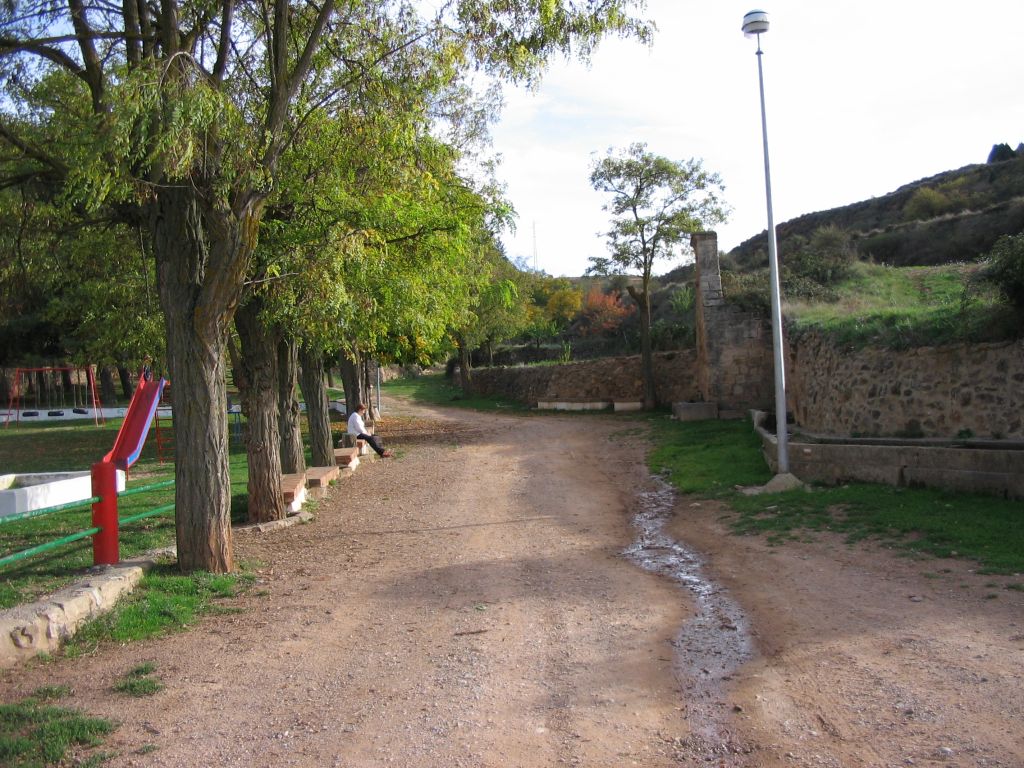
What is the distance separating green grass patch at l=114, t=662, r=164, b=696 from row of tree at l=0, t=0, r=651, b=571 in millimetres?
2424

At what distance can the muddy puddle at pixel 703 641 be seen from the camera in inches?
176

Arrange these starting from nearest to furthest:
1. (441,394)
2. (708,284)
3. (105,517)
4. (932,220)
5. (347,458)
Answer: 1. (105,517)
2. (347,458)
3. (708,284)
4. (932,220)
5. (441,394)

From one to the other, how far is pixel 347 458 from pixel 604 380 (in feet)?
42.9

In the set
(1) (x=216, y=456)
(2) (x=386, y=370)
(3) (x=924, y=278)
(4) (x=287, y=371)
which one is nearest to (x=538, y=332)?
(2) (x=386, y=370)

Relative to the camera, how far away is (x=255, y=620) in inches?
262

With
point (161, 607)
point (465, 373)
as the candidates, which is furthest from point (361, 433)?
point (465, 373)

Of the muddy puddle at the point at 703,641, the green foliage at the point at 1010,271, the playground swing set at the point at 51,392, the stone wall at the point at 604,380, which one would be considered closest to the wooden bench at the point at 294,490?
the muddy puddle at the point at 703,641

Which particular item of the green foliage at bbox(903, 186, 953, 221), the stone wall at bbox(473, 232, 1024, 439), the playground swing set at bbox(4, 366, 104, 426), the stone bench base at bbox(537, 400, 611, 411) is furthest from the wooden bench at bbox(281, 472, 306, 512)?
the green foliage at bbox(903, 186, 953, 221)

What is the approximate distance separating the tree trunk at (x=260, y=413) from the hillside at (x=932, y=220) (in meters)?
18.4

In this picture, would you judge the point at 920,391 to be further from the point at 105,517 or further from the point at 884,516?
the point at 105,517

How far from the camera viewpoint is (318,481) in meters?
13.0

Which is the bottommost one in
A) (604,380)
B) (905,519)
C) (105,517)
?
(905,519)

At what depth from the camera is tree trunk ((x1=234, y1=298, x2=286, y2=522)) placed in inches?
415

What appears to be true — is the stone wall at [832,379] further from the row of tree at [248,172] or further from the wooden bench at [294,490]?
the wooden bench at [294,490]
